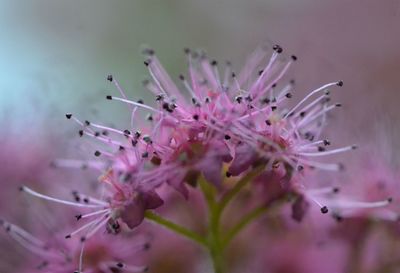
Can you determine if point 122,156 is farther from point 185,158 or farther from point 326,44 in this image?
point 326,44

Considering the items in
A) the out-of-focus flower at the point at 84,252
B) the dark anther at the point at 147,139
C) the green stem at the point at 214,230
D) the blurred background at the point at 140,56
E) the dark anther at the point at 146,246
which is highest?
the blurred background at the point at 140,56

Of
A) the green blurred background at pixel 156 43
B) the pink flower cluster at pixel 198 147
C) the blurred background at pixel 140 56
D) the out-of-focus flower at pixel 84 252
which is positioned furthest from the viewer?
the green blurred background at pixel 156 43

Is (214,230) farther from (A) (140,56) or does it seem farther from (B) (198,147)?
(A) (140,56)

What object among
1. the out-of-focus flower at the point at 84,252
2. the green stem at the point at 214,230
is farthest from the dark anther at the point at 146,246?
the green stem at the point at 214,230

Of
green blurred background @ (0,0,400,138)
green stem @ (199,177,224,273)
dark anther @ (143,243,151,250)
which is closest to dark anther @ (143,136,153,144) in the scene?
green stem @ (199,177,224,273)

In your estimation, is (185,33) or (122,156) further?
(185,33)

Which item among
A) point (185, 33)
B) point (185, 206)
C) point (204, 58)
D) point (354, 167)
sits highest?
point (185, 33)

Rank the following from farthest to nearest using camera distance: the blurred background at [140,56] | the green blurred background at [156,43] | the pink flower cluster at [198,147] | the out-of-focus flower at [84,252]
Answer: the green blurred background at [156,43], the blurred background at [140,56], the out-of-focus flower at [84,252], the pink flower cluster at [198,147]

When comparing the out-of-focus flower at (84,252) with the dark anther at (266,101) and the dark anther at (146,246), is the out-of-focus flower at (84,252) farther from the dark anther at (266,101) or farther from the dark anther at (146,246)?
the dark anther at (266,101)

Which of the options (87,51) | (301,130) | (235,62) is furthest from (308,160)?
(87,51)
